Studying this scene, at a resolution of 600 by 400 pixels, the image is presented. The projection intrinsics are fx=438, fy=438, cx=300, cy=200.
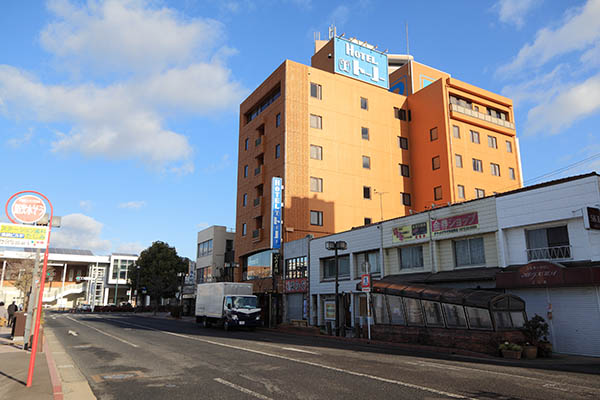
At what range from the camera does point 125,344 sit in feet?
61.4

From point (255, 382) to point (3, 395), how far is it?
4.82 m

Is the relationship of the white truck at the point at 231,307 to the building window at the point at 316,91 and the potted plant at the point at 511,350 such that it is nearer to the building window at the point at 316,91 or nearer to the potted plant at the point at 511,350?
the potted plant at the point at 511,350

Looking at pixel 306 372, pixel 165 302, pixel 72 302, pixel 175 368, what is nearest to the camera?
pixel 306 372

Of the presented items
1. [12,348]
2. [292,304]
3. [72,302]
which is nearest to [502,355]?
[12,348]

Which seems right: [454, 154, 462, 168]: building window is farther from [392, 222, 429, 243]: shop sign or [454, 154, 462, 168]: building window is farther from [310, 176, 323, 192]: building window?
[392, 222, 429, 243]: shop sign

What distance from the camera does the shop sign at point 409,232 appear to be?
1040 inches

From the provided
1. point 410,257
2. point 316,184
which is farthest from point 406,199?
point 410,257

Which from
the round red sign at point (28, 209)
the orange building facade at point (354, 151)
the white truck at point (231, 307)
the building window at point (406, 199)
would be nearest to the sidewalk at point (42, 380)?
the round red sign at point (28, 209)

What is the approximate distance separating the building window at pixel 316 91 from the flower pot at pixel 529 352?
3197 centimetres

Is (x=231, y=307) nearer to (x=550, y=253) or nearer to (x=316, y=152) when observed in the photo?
(x=316, y=152)

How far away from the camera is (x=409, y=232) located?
2744 cm

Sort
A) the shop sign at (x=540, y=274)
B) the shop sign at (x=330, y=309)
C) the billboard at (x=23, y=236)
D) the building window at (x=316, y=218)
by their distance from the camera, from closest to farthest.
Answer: the billboard at (x=23, y=236) < the shop sign at (x=540, y=274) < the shop sign at (x=330, y=309) < the building window at (x=316, y=218)

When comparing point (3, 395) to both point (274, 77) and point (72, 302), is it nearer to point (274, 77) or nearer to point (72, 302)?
point (274, 77)

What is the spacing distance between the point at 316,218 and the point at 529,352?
1019 inches
